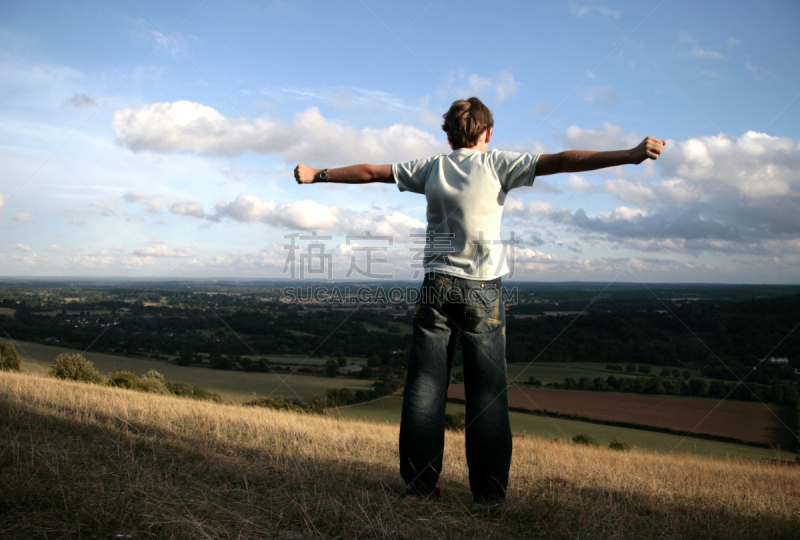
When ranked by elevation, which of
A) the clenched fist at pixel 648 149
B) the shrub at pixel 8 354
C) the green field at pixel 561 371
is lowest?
the green field at pixel 561 371

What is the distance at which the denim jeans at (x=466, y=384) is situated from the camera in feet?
7.49

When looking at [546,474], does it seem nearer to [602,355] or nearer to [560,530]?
[560,530]

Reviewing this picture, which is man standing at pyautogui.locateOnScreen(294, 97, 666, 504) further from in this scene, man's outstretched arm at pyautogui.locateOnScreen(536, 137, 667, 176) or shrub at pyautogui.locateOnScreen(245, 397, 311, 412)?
shrub at pyautogui.locateOnScreen(245, 397, 311, 412)

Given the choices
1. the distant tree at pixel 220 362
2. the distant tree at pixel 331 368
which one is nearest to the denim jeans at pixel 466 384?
the distant tree at pixel 331 368

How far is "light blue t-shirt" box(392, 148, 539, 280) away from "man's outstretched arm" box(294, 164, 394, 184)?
309 mm

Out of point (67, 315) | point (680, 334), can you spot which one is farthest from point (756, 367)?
point (67, 315)

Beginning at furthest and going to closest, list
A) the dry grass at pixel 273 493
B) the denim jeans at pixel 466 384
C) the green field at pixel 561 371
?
1. the green field at pixel 561 371
2. the denim jeans at pixel 466 384
3. the dry grass at pixel 273 493

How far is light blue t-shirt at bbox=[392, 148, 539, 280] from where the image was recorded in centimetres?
234

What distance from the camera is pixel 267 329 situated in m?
28.2

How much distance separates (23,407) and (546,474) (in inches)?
162

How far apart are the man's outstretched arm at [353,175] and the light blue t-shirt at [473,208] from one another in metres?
0.31

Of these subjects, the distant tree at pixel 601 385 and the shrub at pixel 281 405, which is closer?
the shrub at pixel 281 405

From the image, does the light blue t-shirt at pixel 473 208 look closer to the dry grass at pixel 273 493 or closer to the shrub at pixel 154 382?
the dry grass at pixel 273 493

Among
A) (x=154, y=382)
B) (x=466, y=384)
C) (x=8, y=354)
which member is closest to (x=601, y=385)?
(x=154, y=382)
